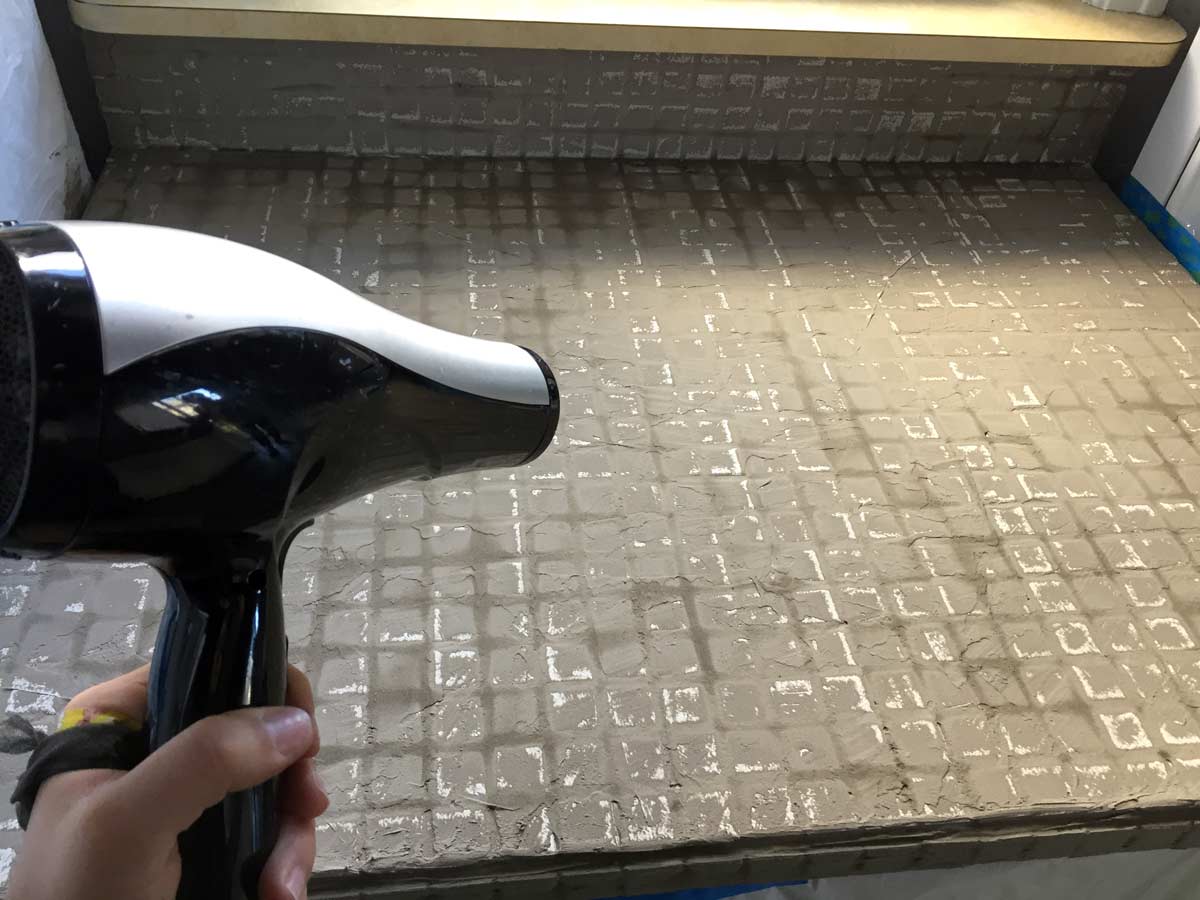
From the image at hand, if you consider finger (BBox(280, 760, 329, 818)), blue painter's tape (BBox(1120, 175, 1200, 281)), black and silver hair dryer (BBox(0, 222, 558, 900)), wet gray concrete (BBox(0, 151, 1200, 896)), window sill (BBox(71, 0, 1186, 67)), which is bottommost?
wet gray concrete (BBox(0, 151, 1200, 896))

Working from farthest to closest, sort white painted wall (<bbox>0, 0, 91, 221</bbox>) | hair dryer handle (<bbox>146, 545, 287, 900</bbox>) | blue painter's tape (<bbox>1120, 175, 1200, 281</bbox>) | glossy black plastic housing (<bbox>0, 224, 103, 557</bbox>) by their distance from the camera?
blue painter's tape (<bbox>1120, 175, 1200, 281</bbox>) < white painted wall (<bbox>0, 0, 91, 221</bbox>) < hair dryer handle (<bbox>146, 545, 287, 900</bbox>) < glossy black plastic housing (<bbox>0, 224, 103, 557</bbox>)

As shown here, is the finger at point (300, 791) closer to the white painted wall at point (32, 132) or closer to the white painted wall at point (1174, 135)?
the white painted wall at point (32, 132)

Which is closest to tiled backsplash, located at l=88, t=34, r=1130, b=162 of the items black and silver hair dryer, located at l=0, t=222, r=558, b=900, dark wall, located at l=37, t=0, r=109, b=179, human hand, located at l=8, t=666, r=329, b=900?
dark wall, located at l=37, t=0, r=109, b=179

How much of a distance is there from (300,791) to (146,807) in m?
0.11

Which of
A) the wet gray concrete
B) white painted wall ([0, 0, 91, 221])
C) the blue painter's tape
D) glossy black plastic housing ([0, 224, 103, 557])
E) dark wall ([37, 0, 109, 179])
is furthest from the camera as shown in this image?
the blue painter's tape

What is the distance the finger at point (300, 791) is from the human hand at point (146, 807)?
40 millimetres

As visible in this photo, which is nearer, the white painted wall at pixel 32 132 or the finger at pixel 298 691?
the finger at pixel 298 691

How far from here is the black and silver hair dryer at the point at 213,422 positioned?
34 centimetres

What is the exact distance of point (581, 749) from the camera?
1.99ft

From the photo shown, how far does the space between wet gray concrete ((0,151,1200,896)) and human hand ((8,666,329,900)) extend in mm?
136

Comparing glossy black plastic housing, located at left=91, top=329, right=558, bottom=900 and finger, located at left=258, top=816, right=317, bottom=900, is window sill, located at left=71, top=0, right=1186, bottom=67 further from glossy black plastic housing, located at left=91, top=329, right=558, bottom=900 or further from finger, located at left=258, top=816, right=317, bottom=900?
finger, located at left=258, top=816, right=317, bottom=900

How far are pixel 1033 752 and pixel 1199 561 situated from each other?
0.84 ft

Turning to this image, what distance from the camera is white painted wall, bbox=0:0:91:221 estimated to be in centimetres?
86

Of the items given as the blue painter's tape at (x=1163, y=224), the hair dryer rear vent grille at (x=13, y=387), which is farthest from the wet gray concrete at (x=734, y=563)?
the hair dryer rear vent grille at (x=13, y=387)
